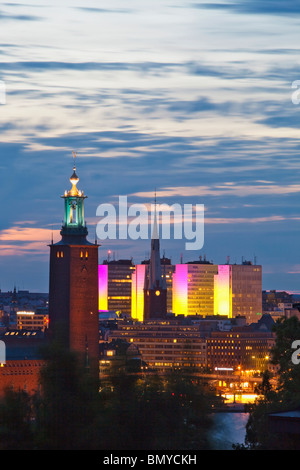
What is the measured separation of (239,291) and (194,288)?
552 centimetres

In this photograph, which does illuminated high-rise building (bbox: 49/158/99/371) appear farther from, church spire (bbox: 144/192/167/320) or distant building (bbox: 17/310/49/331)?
distant building (bbox: 17/310/49/331)

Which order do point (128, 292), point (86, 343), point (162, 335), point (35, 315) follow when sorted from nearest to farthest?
1. point (86, 343)
2. point (162, 335)
3. point (35, 315)
4. point (128, 292)

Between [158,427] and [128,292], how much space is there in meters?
137

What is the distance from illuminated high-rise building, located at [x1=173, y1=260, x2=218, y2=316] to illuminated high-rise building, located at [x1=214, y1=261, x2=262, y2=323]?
169cm

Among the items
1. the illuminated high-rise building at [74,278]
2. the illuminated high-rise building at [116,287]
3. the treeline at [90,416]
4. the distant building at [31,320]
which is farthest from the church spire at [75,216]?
the illuminated high-rise building at [116,287]

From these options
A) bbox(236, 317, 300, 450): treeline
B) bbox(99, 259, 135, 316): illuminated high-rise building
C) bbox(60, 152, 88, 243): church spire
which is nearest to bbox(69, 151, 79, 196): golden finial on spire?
bbox(60, 152, 88, 243): church spire

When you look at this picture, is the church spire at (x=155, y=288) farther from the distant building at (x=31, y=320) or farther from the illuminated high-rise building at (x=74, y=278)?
the illuminated high-rise building at (x=74, y=278)

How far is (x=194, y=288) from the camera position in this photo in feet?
479

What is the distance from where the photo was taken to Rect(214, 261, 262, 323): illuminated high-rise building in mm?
143375

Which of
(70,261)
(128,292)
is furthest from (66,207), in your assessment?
(128,292)
